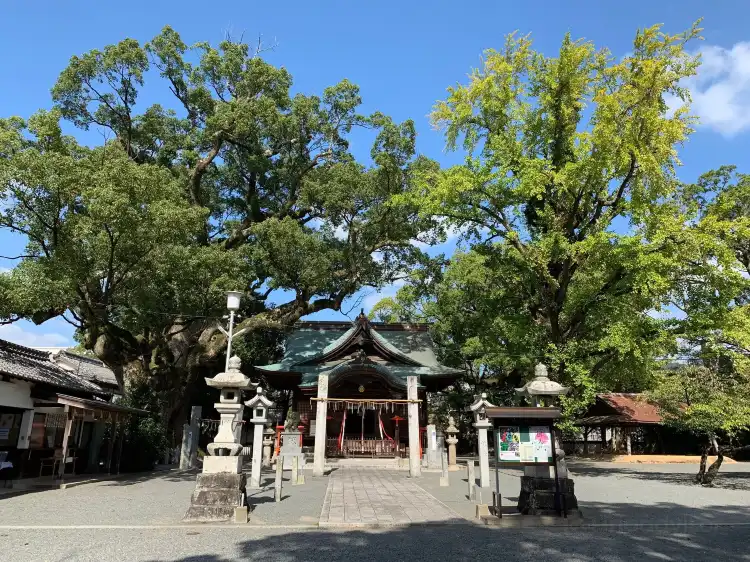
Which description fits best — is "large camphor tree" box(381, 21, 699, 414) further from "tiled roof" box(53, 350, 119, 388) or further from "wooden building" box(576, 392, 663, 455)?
"tiled roof" box(53, 350, 119, 388)

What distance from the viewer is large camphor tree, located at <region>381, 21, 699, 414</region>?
14.4m

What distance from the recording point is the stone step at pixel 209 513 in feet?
27.0

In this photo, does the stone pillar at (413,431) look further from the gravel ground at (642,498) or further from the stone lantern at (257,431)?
the stone lantern at (257,431)

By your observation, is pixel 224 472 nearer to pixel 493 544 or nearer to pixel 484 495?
pixel 493 544

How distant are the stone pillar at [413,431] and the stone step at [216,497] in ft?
30.0

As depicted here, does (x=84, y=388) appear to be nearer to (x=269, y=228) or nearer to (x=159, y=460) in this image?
(x=159, y=460)

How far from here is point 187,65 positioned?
23.2 metres

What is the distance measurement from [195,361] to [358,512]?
15761 millimetres

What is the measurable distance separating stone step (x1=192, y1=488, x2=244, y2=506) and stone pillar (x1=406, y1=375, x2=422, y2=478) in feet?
30.0

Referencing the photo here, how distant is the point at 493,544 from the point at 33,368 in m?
14.0

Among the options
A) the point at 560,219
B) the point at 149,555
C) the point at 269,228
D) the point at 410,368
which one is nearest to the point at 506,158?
the point at 560,219

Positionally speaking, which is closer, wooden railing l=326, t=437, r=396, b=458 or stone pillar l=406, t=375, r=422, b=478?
stone pillar l=406, t=375, r=422, b=478

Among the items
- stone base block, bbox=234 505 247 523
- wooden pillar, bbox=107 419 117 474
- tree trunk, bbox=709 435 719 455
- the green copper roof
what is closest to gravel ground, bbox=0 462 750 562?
stone base block, bbox=234 505 247 523

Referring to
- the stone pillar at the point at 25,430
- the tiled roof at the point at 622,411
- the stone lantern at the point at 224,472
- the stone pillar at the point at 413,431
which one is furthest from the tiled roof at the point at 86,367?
the tiled roof at the point at 622,411
